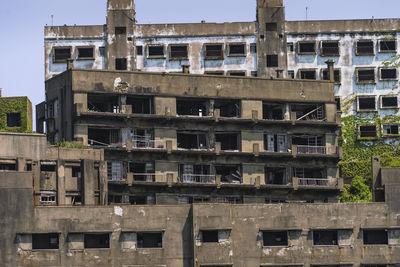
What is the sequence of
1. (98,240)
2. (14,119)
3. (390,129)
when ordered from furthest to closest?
(390,129) → (14,119) → (98,240)

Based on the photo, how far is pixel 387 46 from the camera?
124 meters

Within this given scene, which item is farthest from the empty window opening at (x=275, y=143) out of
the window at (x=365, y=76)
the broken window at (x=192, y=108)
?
the window at (x=365, y=76)

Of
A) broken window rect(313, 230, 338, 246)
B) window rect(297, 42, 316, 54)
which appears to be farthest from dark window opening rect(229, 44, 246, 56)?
broken window rect(313, 230, 338, 246)

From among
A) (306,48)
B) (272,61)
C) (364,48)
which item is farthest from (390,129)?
(272,61)

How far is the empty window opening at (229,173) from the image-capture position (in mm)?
109938

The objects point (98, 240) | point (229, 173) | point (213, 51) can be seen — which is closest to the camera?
point (98, 240)

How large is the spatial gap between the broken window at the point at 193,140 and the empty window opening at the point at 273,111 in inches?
271

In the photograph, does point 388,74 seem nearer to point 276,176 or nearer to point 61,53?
point 276,176

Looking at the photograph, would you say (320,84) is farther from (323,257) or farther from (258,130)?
(323,257)

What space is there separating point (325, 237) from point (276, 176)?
58.3 ft

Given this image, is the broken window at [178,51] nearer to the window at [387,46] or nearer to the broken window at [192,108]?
the broken window at [192,108]

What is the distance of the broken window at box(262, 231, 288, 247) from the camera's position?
309 feet

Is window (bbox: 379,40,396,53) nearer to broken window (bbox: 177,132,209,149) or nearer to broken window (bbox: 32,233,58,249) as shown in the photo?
broken window (bbox: 177,132,209,149)

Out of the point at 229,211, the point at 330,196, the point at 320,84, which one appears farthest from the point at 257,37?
the point at 229,211
